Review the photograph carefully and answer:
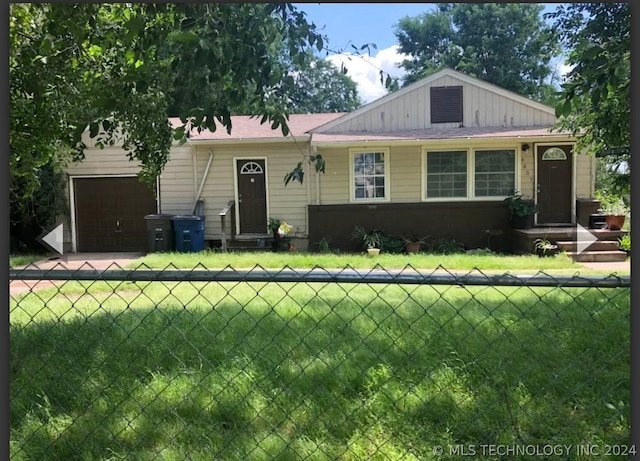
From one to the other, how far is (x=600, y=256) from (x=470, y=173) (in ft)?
10.9

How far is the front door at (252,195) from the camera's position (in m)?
12.1

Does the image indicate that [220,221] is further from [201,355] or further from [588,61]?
[588,61]

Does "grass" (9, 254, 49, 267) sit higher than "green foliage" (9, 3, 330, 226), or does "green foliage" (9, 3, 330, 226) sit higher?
"green foliage" (9, 3, 330, 226)

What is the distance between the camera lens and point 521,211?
11.0 meters

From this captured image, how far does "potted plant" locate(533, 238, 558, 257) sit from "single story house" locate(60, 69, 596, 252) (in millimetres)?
1149

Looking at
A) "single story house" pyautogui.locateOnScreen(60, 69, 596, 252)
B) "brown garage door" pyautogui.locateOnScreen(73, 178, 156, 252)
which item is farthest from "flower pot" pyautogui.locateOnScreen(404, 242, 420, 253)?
"brown garage door" pyautogui.locateOnScreen(73, 178, 156, 252)

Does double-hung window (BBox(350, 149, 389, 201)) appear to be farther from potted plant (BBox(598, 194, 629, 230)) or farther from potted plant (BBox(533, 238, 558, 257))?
potted plant (BBox(598, 194, 629, 230))

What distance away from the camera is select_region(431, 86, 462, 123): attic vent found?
11797 millimetres

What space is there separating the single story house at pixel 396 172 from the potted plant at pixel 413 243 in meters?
0.18

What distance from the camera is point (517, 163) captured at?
1156cm

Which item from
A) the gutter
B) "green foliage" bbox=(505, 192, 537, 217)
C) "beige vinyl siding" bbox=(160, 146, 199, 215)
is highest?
the gutter

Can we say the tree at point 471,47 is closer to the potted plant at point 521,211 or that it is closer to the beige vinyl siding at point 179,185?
the potted plant at point 521,211

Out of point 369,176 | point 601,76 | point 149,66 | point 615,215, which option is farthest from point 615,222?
point 149,66

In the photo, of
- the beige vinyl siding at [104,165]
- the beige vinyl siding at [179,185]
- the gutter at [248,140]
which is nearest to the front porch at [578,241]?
the gutter at [248,140]
